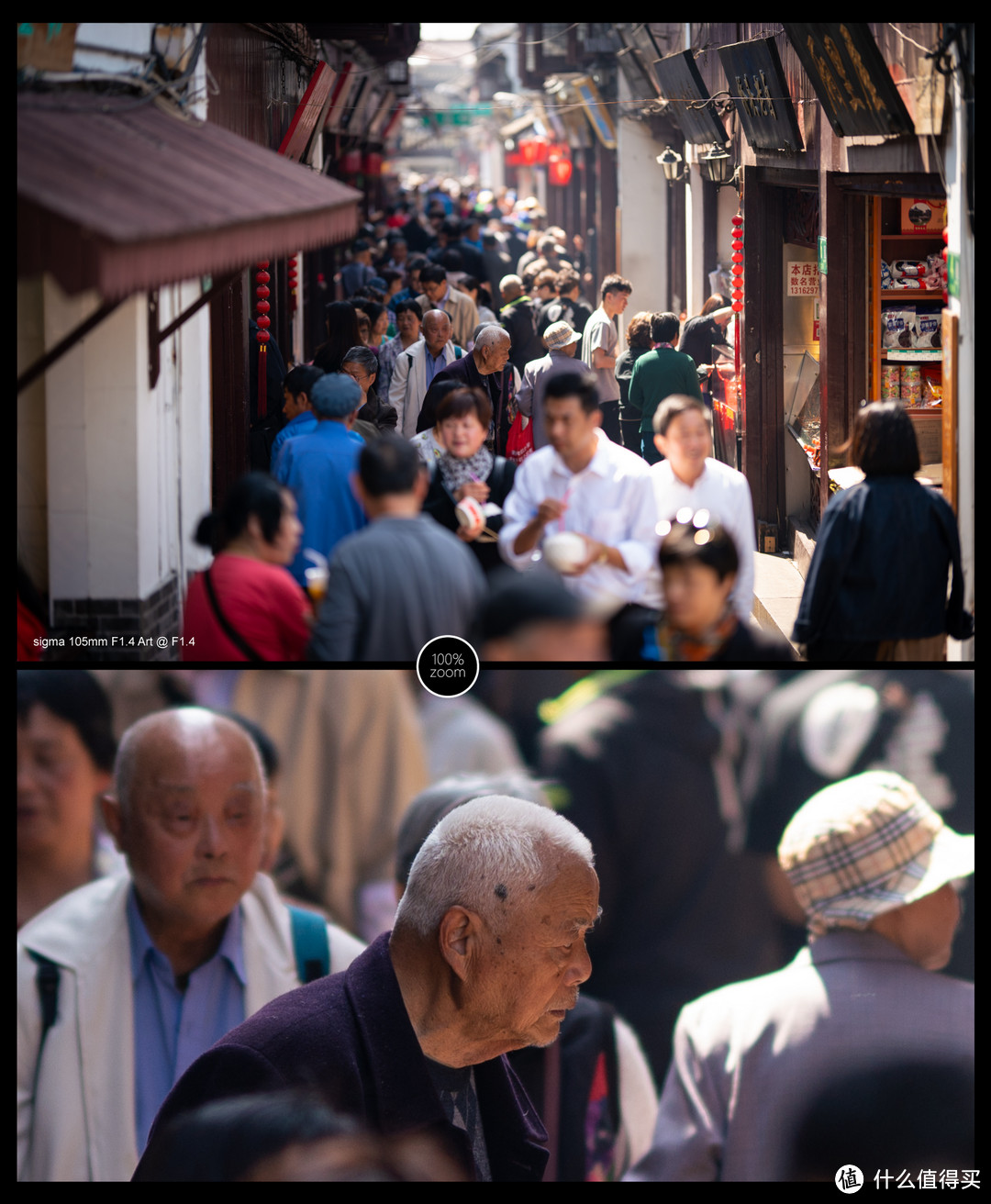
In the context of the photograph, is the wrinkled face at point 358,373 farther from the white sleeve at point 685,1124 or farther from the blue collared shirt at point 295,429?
the white sleeve at point 685,1124

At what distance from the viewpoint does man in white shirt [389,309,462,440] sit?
575 centimetres

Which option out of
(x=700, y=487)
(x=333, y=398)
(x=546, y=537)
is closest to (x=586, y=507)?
(x=546, y=537)

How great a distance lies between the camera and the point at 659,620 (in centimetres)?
443

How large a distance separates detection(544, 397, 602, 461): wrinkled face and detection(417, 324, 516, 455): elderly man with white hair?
768mm

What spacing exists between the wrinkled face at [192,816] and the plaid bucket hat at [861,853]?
1.64 metres

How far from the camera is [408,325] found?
6934 mm

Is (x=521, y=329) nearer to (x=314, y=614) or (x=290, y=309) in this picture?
(x=290, y=309)

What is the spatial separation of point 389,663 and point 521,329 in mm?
3382

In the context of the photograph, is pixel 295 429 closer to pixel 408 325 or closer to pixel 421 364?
pixel 421 364

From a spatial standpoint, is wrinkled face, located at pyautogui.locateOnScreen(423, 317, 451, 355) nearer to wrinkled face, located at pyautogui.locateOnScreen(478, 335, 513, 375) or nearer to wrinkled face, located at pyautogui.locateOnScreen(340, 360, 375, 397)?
wrinkled face, located at pyautogui.locateOnScreen(478, 335, 513, 375)

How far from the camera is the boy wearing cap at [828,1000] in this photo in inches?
169

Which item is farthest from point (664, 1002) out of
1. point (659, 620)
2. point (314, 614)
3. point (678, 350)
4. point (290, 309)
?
point (290, 309)

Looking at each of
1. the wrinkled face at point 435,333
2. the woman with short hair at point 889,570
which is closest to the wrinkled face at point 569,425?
the woman with short hair at point 889,570

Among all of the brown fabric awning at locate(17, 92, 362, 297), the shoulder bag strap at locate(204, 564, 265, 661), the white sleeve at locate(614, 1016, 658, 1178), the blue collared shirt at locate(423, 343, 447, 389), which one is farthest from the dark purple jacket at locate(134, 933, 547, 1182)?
the blue collared shirt at locate(423, 343, 447, 389)
